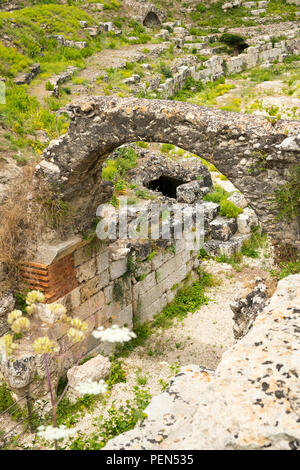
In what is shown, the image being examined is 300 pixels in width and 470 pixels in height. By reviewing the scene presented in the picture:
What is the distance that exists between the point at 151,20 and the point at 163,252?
2327cm

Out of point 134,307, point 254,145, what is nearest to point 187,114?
point 254,145

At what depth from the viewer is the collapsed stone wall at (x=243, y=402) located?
7.89 ft

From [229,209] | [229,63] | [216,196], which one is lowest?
[229,209]

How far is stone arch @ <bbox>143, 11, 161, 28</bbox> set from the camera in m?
26.9

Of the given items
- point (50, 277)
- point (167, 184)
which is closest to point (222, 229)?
point (167, 184)

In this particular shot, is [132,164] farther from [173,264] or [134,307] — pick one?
[134,307]

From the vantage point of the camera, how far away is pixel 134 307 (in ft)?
26.0

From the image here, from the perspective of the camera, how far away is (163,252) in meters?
8.41

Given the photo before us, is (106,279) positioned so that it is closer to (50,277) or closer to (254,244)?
(50,277)

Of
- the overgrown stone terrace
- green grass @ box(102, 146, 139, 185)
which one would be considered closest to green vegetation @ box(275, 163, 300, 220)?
the overgrown stone terrace

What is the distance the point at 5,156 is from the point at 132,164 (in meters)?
2.69

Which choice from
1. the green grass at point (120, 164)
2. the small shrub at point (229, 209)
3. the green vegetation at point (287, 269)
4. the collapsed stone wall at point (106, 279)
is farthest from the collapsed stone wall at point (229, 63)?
the green vegetation at point (287, 269)

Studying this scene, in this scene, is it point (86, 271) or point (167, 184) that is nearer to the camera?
point (86, 271)

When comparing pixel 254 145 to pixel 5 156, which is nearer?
pixel 254 145
